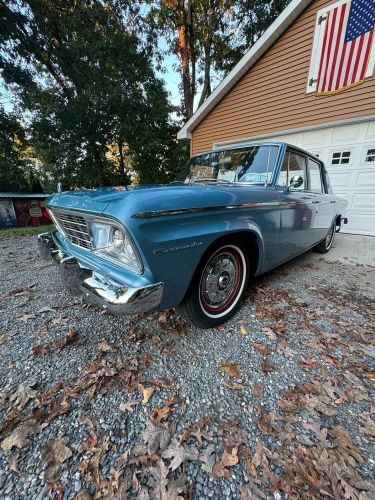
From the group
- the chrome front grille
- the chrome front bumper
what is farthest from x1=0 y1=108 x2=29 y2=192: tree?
the chrome front bumper

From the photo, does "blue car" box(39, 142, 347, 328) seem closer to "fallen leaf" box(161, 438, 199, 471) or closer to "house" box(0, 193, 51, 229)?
"fallen leaf" box(161, 438, 199, 471)

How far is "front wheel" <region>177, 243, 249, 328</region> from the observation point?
6.37 feet

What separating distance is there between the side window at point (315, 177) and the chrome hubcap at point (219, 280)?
87.7 inches

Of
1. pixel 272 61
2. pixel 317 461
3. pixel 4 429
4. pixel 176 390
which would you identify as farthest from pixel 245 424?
pixel 272 61

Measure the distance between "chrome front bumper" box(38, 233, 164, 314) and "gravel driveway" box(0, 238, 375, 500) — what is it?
59cm

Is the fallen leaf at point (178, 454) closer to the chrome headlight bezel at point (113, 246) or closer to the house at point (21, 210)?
the chrome headlight bezel at point (113, 246)

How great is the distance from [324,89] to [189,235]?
23.3 ft

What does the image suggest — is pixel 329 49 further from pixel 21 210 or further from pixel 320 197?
pixel 21 210

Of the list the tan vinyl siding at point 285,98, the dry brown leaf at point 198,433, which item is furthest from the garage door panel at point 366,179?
the dry brown leaf at point 198,433

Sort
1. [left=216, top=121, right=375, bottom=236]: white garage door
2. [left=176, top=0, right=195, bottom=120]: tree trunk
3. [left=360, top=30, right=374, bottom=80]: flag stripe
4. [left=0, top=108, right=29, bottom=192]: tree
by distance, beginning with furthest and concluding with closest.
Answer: [left=176, top=0, right=195, bottom=120]: tree trunk < [left=0, top=108, right=29, bottom=192]: tree < [left=216, top=121, right=375, bottom=236]: white garage door < [left=360, top=30, right=374, bottom=80]: flag stripe

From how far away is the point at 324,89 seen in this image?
6094 mm

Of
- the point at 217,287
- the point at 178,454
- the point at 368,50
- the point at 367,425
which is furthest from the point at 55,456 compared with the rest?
the point at 368,50

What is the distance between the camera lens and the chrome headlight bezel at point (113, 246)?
1.47m

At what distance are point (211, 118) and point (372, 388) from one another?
30.8 ft
